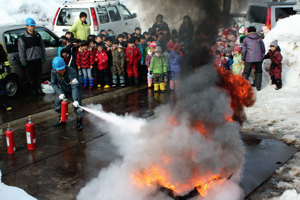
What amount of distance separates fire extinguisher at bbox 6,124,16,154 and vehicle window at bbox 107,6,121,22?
7.97 meters

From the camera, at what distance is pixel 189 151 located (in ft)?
13.6

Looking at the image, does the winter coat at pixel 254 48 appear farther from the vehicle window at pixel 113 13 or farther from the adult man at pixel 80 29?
the vehicle window at pixel 113 13

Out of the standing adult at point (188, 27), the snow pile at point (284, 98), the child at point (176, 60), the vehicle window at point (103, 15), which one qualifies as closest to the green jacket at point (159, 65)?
the child at point (176, 60)

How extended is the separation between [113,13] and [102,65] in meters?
3.91

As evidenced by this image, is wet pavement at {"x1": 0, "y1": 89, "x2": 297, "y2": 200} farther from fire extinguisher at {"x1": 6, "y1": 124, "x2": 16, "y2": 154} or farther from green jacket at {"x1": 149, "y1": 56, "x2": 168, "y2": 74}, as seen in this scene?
green jacket at {"x1": 149, "y1": 56, "x2": 168, "y2": 74}

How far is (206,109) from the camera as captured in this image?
420 centimetres

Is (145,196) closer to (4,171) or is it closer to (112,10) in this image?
(4,171)

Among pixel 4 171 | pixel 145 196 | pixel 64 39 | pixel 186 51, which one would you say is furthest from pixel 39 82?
pixel 186 51

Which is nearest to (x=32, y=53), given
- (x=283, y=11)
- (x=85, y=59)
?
(x=85, y=59)

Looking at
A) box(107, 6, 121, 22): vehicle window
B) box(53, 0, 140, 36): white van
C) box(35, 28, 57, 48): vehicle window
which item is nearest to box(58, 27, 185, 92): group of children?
box(35, 28, 57, 48): vehicle window

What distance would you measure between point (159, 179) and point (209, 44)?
78.6 inches

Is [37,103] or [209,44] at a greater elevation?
[209,44]

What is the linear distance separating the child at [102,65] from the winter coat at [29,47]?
1743 mm

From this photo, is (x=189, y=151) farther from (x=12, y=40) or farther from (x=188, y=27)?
(x=12, y=40)
